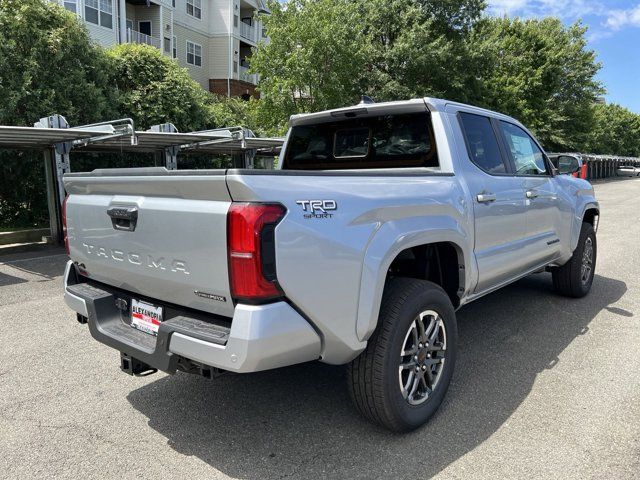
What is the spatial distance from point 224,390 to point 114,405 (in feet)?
2.40

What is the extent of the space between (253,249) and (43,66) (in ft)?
40.2

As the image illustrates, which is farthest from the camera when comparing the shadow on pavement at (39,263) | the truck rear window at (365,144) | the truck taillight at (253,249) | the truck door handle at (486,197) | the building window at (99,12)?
the building window at (99,12)

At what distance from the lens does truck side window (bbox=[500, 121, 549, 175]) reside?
4523 mm

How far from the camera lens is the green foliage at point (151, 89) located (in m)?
14.8

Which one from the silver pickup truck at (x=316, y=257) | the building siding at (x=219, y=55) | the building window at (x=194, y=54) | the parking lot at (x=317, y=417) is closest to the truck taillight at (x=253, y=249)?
the silver pickup truck at (x=316, y=257)

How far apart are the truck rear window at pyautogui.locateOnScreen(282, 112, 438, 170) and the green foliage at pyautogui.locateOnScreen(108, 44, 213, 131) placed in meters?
11.5

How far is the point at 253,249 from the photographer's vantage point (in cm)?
224

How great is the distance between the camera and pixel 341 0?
16.8 meters

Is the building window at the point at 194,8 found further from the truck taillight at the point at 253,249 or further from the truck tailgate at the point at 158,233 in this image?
the truck taillight at the point at 253,249

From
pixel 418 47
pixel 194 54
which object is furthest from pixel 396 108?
pixel 194 54

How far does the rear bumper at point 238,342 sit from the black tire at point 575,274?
4.22 m

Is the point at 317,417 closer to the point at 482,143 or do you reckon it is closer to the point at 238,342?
the point at 238,342

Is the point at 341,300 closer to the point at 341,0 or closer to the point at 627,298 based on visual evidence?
the point at 627,298

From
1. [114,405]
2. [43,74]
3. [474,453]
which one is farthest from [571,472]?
[43,74]
